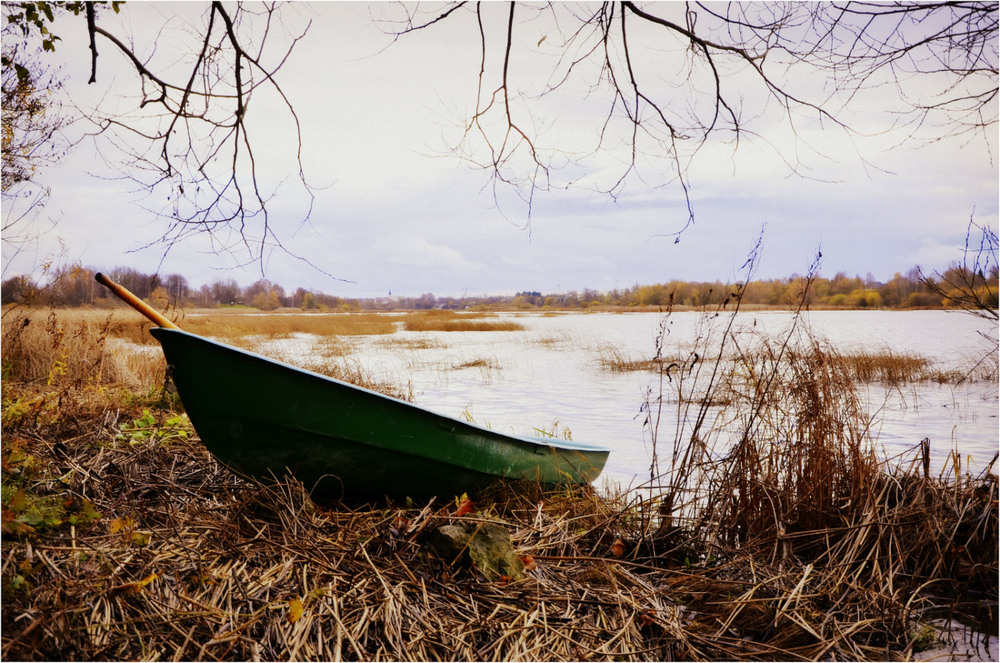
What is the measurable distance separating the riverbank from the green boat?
15cm

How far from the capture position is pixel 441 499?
4.00 metres

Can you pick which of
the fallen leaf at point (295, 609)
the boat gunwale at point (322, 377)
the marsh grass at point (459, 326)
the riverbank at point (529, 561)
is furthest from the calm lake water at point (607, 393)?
the marsh grass at point (459, 326)

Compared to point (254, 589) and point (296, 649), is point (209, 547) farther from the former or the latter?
point (296, 649)

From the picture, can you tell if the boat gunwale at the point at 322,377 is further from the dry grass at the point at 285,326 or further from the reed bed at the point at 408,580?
the dry grass at the point at 285,326

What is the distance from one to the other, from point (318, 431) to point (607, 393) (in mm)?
8918

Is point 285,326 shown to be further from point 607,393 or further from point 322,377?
point 322,377

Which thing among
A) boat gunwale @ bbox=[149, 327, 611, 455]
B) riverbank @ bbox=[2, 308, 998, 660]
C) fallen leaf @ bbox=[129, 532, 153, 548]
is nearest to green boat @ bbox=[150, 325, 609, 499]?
A: boat gunwale @ bbox=[149, 327, 611, 455]

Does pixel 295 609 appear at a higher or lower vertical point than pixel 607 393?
higher

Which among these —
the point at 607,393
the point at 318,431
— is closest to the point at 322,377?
the point at 318,431

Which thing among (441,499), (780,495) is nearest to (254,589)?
(441,499)

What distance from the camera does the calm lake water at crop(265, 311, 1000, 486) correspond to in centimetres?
Answer: 658

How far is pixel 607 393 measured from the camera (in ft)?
38.5

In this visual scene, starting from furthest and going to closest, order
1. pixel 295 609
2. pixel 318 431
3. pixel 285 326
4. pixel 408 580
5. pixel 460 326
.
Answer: pixel 460 326 → pixel 285 326 → pixel 318 431 → pixel 408 580 → pixel 295 609

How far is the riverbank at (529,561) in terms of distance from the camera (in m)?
2.42
